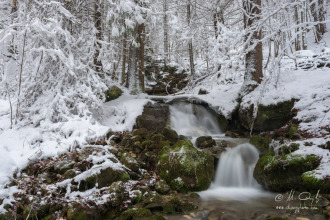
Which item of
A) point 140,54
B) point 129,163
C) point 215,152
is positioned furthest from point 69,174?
point 140,54

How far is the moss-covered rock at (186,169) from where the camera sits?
536cm

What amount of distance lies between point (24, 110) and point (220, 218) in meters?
6.46

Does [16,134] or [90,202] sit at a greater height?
[16,134]

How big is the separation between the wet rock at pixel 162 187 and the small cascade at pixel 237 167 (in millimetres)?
1652

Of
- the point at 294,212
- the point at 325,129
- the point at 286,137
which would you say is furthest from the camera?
the point at 286,137

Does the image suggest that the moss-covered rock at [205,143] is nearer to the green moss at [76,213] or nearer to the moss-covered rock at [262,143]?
the moss-covered rock at [262,143]

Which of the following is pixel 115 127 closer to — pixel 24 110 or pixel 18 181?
pixel 24 110

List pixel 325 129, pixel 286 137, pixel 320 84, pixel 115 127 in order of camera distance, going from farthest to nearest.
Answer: pixel 115 127 → pixel 320 84 → pixel 286 137 → pixel 325 129

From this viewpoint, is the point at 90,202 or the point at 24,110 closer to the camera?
the point at 90,202

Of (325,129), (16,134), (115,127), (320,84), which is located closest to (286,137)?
(325,129)

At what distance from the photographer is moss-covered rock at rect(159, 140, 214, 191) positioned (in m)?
5.36

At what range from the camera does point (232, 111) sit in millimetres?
9328

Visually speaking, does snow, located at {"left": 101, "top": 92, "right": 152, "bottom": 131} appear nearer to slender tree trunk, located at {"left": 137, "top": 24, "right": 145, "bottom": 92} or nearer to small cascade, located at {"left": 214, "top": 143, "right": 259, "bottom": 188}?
slender tree trunk, located at {"left": 137, "top": 24, "right": 145, "bottom": 92}

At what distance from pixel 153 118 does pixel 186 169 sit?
12.6ft
